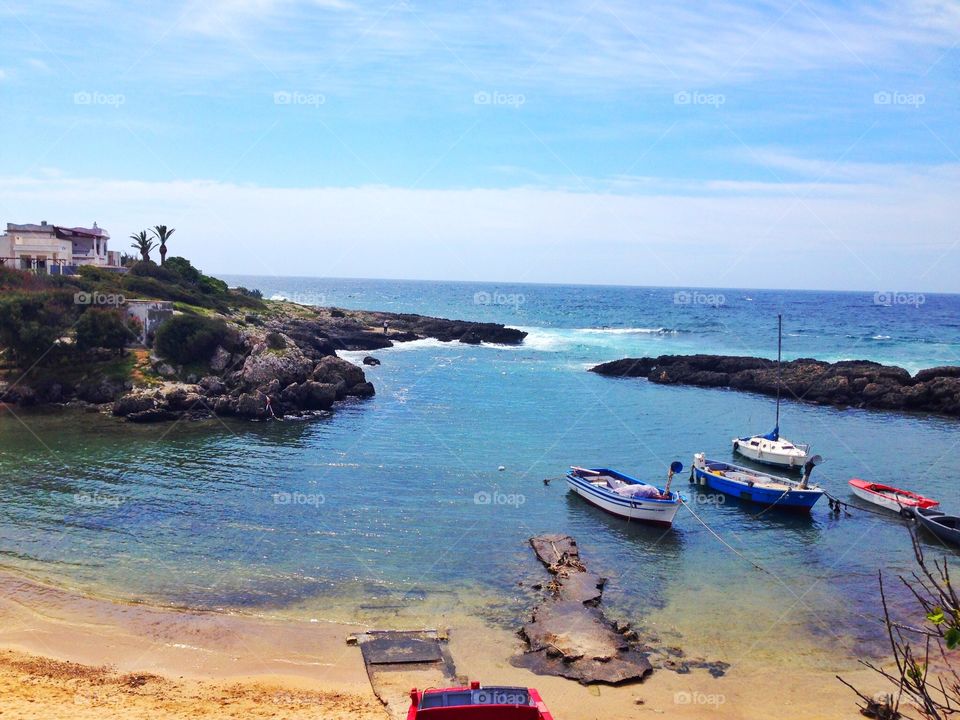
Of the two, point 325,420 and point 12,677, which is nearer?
point 12,677

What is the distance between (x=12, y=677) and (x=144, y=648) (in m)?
2.97

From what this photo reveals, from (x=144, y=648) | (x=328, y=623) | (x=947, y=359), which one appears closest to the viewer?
(x=144, y=648)

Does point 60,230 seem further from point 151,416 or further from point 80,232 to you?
point 151,416

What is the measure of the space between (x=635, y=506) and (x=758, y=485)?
23.3 ft

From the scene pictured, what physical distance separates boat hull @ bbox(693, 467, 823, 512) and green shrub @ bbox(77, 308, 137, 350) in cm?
3880

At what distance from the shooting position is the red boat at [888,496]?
3241 centimetres

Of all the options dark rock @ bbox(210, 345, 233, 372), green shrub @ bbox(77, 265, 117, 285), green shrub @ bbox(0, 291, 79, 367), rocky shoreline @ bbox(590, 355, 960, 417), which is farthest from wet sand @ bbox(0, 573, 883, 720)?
green shrub @ bbox(77, 265, 117, 285)

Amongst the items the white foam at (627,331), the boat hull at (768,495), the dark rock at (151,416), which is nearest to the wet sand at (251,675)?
the boat hull at (768,495)

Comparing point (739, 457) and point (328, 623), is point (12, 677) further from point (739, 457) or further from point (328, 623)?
point (739, 457)

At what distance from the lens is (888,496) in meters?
33.4

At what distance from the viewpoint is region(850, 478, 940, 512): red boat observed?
3241cm

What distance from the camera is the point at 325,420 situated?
4884 cm

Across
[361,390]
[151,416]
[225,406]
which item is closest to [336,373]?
[361,390]

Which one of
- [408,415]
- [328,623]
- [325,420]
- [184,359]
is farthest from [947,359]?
[328,623]
